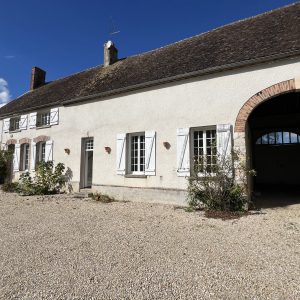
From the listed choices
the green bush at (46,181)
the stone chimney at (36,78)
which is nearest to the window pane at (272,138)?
the green bush at (46,181)

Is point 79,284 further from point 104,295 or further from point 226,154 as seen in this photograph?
point 226,154

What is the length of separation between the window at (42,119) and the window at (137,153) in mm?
5761

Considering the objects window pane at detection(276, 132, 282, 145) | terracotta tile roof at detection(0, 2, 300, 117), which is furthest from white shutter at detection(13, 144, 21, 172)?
window pane at detection(276, 132, 282, 145)

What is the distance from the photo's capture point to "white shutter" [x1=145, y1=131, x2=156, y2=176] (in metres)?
9.08

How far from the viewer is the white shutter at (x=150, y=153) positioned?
357 inches

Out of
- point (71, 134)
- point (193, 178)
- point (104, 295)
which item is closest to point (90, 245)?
point (104, 295)

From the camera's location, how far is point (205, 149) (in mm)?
8352

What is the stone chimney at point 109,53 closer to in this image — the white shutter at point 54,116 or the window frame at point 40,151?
the white shutter at point 54,116

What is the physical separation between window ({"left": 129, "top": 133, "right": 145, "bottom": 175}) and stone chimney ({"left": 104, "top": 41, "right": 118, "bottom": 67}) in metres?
5.92

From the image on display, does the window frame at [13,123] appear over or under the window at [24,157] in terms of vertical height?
over

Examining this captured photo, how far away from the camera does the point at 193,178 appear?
313 inches

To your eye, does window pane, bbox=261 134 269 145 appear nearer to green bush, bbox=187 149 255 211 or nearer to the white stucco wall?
the white stucco wall

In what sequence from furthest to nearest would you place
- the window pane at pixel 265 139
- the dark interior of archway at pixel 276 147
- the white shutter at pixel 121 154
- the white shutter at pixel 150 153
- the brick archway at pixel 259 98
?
the window pane at pixel 265 139, the dark interior of archway at pixel 276 147, the white shutter at pixel 121 154, the white shutter at pixel 150 153, the brick archway at pixel 259 98

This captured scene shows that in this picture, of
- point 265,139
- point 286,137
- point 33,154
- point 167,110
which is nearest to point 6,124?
point 33,154
